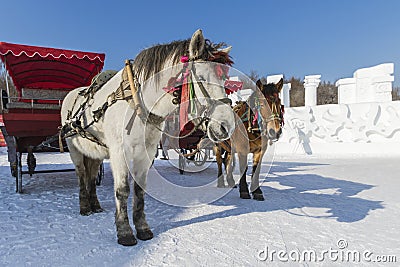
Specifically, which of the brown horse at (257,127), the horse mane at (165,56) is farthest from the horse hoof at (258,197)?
the horse mane at (165,56)

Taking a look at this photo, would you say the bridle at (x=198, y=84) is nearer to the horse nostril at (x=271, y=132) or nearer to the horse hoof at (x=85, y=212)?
the horse nostril at (x=271, y=132)

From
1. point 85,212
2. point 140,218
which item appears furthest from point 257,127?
point 85,212

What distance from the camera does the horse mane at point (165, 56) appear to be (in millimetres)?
1861

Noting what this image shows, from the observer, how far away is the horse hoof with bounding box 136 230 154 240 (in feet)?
7.36

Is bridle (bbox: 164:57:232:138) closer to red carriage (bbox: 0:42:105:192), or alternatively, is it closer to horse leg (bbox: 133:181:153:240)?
horse leg (bbox: 133:181:153:240)

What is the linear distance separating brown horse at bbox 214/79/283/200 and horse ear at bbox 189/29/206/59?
1822mm

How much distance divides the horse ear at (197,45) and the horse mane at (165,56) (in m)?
0.03

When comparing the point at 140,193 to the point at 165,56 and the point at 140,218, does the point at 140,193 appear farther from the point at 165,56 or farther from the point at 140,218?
the point at 165,56

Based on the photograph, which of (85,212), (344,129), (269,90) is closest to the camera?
(85,212)

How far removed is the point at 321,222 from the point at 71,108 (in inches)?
117

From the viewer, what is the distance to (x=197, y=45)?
5.90 feet

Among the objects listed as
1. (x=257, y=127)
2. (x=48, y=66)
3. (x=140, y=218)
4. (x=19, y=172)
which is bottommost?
(x=140, y=218)

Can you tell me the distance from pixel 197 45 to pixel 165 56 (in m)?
0.33

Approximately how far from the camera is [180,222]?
8.95ft
